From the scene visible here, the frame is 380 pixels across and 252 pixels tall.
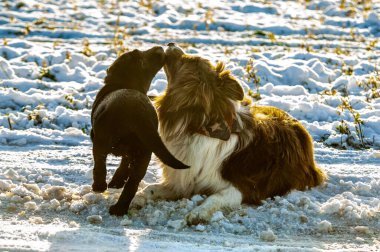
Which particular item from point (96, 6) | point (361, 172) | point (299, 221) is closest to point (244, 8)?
point (96, 6)

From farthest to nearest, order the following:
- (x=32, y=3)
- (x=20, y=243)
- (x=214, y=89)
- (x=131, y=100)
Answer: (x=32, y=3)
(x=214, y=89)
(x=131, y=100)
(x=20, y=243)

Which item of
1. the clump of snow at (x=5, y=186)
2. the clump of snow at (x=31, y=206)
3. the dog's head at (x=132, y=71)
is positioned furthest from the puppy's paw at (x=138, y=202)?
the clump of snow at (x=5, y=186)

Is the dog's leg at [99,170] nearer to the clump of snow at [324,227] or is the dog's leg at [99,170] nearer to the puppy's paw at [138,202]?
the puppy's paw at [138,202]

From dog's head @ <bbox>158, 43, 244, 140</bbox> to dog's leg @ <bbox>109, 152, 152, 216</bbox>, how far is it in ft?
2.12

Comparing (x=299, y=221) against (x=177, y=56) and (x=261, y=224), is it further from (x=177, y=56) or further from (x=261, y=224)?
(x=177, y=56)

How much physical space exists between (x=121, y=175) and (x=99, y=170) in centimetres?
55

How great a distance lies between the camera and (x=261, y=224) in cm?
486

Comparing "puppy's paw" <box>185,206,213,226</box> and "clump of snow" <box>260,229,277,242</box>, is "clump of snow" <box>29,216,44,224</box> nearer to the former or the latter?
"puppy's paw" <box>185,206,213,226</box>

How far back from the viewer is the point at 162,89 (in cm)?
895

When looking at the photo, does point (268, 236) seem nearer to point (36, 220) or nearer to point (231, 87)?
point (231, 87)

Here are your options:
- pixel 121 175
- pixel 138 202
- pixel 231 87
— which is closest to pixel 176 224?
pixel 138 202

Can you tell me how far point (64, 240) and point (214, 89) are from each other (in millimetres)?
1850

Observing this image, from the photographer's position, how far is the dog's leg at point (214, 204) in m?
4.88

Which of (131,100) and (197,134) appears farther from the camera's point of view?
(197,134)
